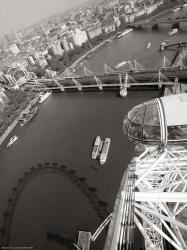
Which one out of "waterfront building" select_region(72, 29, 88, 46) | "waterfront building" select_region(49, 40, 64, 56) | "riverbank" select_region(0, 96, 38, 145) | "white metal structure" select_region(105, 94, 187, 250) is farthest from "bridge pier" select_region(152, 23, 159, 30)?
"white metal structure" select_region(105, 94, 187, 250)

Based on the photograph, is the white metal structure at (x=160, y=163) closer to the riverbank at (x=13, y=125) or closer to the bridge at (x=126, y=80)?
the bridge at (x=126, y=80)

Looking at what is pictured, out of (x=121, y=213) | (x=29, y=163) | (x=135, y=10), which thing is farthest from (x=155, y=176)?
(x=135, y=10)

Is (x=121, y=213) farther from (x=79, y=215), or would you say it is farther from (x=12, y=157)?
(x=12, y=157)

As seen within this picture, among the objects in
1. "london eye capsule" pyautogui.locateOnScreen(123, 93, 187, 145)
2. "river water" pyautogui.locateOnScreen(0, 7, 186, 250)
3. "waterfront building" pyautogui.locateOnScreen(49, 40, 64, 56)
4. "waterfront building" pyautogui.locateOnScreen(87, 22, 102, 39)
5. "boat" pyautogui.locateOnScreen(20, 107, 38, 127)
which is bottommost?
"river water" pyautogui.locateOnScreen(0, 7, 186, 250)

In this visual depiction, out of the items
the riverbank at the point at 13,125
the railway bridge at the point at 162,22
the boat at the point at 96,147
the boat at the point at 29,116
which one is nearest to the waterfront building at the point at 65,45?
the railway bridge at the point at 162,22

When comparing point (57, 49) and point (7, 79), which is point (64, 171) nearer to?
point (7, 79)

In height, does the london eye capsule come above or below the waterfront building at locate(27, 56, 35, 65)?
below

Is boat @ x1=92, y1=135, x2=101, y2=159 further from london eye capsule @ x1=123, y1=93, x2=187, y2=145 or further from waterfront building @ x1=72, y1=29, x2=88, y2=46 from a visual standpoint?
waterfront building @ x1=72, y1=29, x2=88, y2=46
